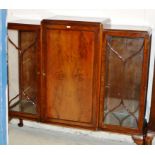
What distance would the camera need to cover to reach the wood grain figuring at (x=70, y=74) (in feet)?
5.75

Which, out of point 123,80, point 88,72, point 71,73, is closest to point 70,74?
point 71,73

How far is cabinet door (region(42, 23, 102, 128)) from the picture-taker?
1.74m

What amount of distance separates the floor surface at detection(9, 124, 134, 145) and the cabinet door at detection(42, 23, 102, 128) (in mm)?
241

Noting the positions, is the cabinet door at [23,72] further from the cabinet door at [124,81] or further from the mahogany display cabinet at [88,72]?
the cabinet door at [124,81]

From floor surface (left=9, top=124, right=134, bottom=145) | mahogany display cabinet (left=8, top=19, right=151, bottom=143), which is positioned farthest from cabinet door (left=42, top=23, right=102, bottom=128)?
floor surface (left=9, top=124, right=134, bottom=145)

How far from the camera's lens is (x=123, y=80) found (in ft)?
6.04

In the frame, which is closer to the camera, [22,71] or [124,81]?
[124,81]

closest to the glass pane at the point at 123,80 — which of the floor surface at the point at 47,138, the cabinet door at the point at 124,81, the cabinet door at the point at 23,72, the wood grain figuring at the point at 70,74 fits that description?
the cabinet door at the point at 124,81

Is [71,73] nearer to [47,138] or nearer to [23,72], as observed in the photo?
[23,72]

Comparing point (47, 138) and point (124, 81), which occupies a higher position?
point (124, 81)

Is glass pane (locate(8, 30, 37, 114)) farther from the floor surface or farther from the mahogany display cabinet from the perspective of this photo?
the floor surface

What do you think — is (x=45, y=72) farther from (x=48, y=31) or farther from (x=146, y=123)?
(x=146, y=123)

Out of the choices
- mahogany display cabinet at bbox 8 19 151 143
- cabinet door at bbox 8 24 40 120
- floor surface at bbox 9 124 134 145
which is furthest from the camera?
floor surface at bbox 9 124 134 145

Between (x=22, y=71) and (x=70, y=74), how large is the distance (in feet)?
1.39
